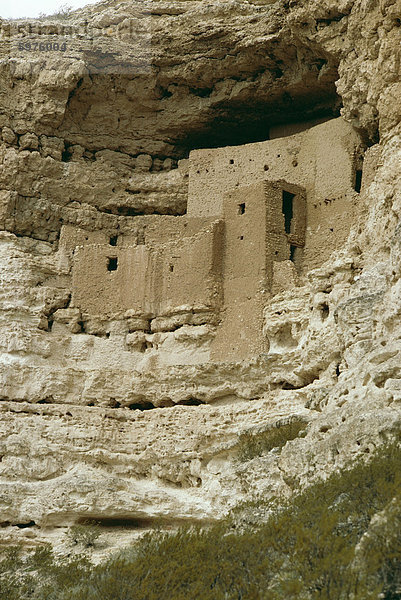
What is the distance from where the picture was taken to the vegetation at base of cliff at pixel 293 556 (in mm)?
10766

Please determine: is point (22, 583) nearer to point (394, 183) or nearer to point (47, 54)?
point (394, 183)

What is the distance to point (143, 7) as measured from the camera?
2645cm

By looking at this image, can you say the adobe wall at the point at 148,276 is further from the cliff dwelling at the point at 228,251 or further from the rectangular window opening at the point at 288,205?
the rectangular window opening at the point at 288,205

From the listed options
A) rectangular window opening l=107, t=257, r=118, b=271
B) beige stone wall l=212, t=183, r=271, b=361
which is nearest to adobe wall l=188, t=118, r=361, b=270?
beige stone wall l=212, t=183, r=271, b=361

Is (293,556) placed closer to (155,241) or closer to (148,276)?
(148,276)

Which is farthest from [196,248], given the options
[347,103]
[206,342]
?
[347,103]

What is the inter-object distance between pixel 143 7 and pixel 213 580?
17017mm

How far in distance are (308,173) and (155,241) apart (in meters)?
3.64

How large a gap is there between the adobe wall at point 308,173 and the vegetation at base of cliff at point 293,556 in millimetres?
9525

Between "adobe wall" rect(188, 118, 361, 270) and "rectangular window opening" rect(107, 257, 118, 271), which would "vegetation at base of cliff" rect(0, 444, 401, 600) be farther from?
"rectangular window opening" rect(107, 257, 118, 271)

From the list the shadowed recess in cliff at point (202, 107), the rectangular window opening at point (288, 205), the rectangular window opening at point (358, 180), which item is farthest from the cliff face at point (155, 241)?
the rectangular window opening at point (288, 205)

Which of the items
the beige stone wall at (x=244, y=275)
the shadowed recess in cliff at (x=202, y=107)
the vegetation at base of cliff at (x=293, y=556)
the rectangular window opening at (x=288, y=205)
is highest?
the shadowed recess in cliff at (x=202, y=107)

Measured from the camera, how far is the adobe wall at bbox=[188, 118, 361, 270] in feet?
76.4

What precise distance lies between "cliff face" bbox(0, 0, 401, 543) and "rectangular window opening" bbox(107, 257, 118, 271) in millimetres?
914
